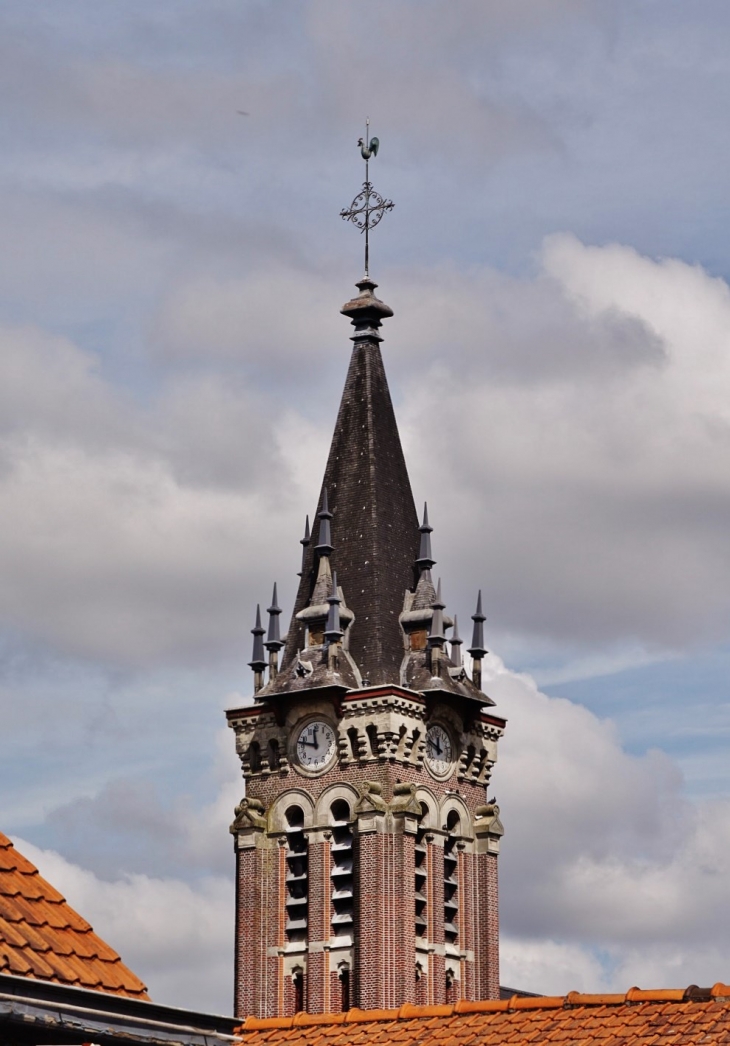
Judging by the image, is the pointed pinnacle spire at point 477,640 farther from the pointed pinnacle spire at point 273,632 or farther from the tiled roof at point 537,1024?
the tiled roof at point 537,1024

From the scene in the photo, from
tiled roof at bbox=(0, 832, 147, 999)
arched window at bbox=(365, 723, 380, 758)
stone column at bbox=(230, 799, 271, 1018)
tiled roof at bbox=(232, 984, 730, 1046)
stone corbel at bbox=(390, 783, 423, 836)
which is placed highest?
arched window at bbox=(365, 723, 380, 758)

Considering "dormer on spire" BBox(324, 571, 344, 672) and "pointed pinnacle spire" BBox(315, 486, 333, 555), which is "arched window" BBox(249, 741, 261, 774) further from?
"pointed pinnacle spire" BBox(315, 486, 333, 555)

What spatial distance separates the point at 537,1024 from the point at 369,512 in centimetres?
4085

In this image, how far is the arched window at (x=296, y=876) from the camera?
208 ft

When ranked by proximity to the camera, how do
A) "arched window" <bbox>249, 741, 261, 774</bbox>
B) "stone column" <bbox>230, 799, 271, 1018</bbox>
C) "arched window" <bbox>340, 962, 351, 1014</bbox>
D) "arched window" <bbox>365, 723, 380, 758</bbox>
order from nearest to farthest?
"arched window" <bbox>340, 962, 351, 1014</bbox> → "arched window" <bbox>365, 723, 380, 758</bbox> → "stone column" <bbox>230, 799, 271, 1018</bbox> → "arched window" <bbox>249, 741, 261, 774</bbox>

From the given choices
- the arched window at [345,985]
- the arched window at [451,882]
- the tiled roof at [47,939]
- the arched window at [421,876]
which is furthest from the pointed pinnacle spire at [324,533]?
the tiled roof at [47,939]

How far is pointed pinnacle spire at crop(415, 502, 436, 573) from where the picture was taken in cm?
6544

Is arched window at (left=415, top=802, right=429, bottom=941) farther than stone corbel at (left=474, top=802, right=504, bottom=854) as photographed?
No

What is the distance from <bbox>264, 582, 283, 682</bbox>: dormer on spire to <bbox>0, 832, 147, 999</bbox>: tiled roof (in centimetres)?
5023

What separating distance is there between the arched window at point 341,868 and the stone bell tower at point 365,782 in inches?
1.6

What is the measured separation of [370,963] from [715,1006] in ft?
122

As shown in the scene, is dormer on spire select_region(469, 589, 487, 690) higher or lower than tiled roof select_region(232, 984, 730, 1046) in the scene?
higher

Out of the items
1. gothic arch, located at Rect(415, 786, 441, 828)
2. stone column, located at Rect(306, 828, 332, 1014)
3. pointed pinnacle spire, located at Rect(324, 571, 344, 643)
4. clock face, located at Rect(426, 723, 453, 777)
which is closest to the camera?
stone column, located at Rect(306, 828, 332, 1014)

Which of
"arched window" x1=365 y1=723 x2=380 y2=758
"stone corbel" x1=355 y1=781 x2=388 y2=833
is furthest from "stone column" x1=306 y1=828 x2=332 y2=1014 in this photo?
"arched window" x1=365 y1=723 x2=380 y2=758
